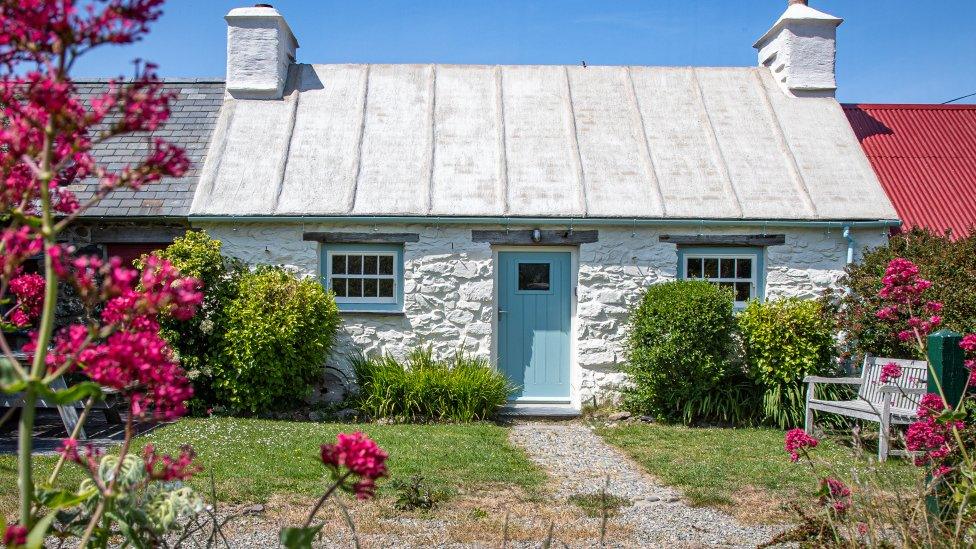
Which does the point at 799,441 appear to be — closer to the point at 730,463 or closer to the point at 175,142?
the point at 730,463

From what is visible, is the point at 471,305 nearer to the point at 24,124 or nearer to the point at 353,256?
the point at 353,256

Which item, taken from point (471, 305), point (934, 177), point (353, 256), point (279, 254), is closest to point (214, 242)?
point (279, 254)

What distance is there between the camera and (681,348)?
9.34m

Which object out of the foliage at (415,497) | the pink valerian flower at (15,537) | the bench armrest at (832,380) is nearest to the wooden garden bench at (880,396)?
the bench armrest at (832,380)

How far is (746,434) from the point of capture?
9062 millimetres

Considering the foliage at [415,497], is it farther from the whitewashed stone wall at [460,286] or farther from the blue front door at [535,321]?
the blue front door at [535,321]

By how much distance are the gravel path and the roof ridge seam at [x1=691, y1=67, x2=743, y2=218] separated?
3.48 m

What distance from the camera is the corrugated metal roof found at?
33.6 feet

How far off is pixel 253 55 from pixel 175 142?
1.67 metres

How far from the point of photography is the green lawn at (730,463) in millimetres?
6008

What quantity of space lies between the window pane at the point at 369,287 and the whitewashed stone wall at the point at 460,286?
34 cm

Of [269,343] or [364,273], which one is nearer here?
[269,343]

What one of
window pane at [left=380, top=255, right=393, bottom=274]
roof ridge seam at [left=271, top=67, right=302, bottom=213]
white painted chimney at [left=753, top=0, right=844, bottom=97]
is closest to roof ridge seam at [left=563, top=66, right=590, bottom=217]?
window pane at [left=380, top=255, right=393, bottom=274]

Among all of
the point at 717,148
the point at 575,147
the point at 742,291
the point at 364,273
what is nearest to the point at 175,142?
the point at 364,273
